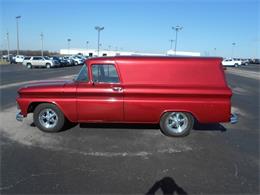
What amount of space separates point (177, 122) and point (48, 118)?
3.09m

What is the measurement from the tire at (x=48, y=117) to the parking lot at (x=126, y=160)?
0.18 metres

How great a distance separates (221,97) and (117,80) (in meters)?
2.38

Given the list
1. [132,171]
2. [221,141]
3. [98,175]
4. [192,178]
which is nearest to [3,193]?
[98,175]

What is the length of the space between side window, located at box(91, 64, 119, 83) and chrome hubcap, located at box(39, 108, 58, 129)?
1.34m

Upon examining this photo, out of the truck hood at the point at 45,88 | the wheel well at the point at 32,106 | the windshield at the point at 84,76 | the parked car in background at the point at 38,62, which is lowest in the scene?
the parked car in background at the point at 38,62

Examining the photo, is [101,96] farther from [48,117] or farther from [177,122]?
[177,122]

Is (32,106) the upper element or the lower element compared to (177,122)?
upper

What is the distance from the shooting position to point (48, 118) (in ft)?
23.2

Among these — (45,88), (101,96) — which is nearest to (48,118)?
(45,88)

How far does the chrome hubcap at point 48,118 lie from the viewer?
7.01m

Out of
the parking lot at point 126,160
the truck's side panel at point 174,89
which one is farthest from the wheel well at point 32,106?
the truck's side panel at point 174,89

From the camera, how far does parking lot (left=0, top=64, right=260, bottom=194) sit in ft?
14.4

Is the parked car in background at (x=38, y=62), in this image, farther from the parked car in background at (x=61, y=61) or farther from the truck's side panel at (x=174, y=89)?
the truck's side panel at (x=174, y=89)

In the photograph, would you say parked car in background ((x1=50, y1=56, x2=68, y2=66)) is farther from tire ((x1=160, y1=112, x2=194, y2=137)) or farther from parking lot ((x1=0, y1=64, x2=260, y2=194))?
tire ((x1=160, y1=112, x2=194, y2=137))
